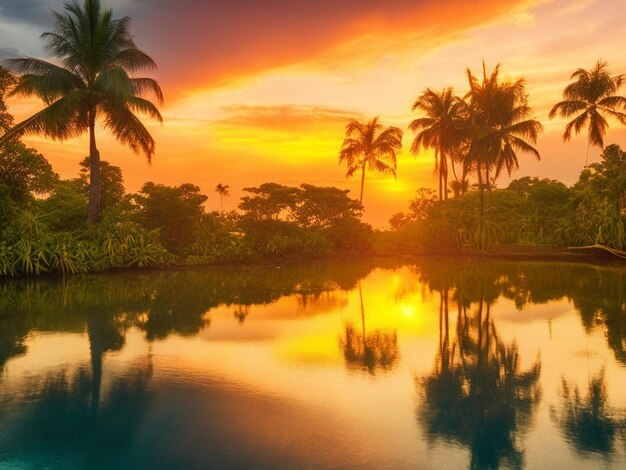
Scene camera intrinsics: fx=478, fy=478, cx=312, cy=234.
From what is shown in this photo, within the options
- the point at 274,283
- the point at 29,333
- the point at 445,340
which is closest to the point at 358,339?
the point at 445,340

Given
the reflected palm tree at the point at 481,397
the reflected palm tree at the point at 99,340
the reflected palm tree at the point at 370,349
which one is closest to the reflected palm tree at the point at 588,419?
the reflected palm tree at the point at 481,397

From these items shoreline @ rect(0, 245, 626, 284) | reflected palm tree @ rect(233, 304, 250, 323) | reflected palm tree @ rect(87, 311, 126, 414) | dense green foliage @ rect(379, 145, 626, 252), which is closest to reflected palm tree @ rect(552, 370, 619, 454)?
reflected palm tree @ rect(87, 311, 126, 414)

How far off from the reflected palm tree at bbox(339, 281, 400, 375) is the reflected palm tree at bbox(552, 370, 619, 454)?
2.72 metres

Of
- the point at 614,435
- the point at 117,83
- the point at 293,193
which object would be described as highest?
the point at 117,83

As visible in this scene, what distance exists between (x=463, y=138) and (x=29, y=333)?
3119 cm

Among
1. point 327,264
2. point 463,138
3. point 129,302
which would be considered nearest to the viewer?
point 129,302

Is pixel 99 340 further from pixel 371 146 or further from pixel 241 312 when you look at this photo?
pixel 371 146

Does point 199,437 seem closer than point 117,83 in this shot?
Yes

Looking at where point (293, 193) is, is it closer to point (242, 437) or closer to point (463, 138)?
point (463, 138)

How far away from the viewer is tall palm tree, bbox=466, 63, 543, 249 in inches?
1259

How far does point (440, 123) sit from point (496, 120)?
405 cm

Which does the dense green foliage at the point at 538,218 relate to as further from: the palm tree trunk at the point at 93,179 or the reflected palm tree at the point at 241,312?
the reflected palm tree at the point at 241,312

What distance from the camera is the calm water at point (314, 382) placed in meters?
5.25

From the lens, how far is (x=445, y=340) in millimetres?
10062
